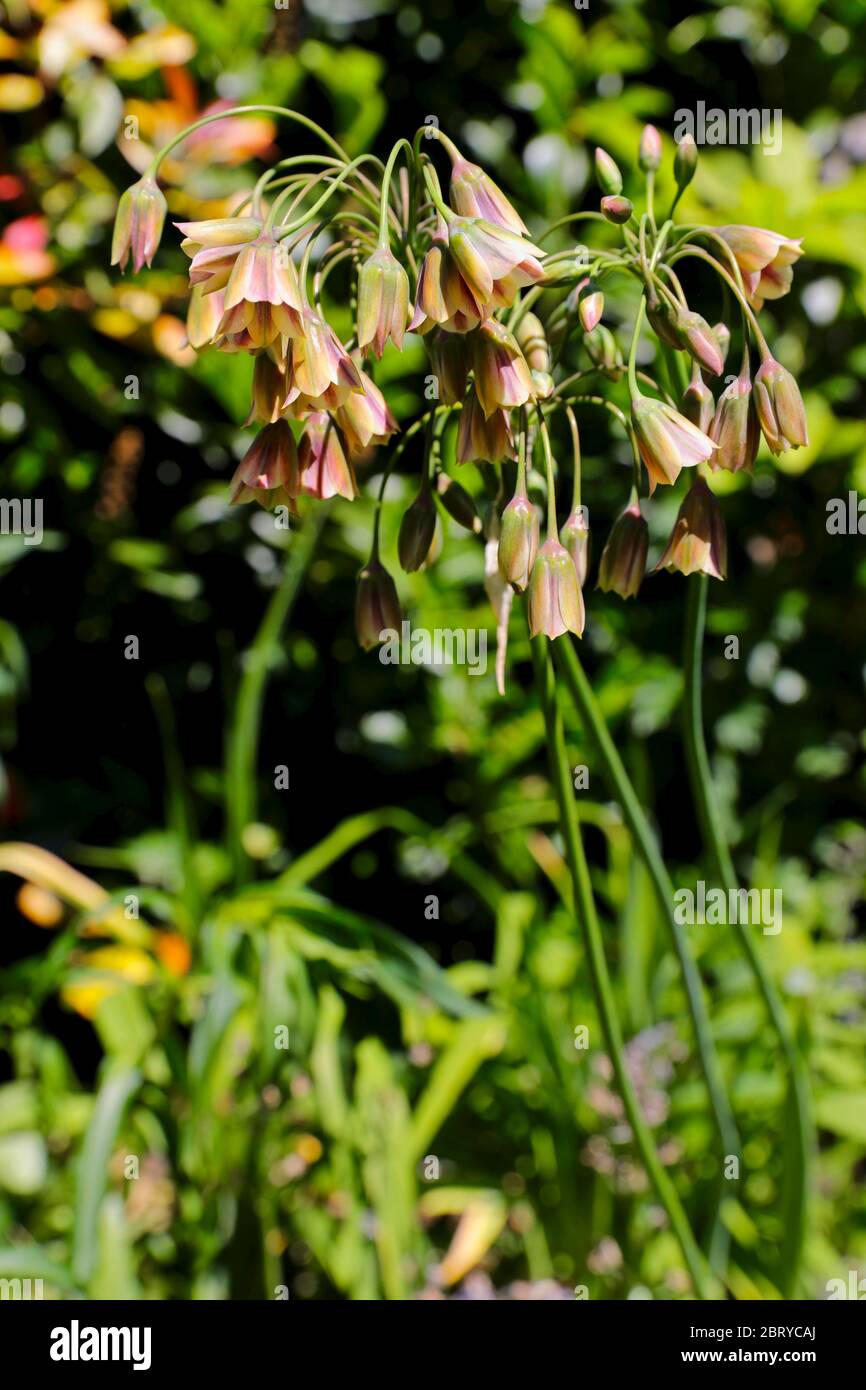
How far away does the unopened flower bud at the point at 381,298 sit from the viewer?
2.41 ft

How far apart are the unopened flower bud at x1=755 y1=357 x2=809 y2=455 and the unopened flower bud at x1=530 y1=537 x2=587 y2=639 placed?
0.17 meters

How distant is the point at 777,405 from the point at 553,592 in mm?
211

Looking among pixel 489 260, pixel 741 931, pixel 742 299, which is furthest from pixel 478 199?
pixel 741 931

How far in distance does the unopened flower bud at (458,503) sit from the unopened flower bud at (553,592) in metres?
0.15

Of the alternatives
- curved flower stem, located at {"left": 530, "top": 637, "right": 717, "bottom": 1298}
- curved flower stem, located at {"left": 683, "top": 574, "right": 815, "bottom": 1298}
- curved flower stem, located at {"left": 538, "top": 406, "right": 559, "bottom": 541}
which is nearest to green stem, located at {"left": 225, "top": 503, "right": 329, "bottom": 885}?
curved flower stem, located at {"left": 683, "top": 574, "right": 815, "bottom": 1298}

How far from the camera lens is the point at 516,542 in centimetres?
79

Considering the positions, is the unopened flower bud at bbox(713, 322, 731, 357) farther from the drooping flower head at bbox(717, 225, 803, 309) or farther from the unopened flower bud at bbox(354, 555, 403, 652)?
the unopened flower bud at bbox(354, 555, 403, 652)

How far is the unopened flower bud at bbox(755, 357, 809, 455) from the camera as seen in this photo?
81 centimetres

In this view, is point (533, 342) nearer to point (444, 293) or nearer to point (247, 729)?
point (444, 293)

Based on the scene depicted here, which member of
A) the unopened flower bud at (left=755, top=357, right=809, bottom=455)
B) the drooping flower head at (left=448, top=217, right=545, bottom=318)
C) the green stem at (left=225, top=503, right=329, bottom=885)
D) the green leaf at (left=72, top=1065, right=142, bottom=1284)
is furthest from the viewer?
the green stem at (left=225, top=503, right=329, bottom=885)

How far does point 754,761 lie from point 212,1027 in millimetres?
1294

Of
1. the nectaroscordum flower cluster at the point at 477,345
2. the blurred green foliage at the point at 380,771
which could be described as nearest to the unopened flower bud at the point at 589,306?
the nectaroscordum flower cluster at the point at 477,345

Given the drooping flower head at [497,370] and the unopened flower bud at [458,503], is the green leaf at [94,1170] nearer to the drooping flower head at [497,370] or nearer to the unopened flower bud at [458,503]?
the unopened flower bud at [458,503]
